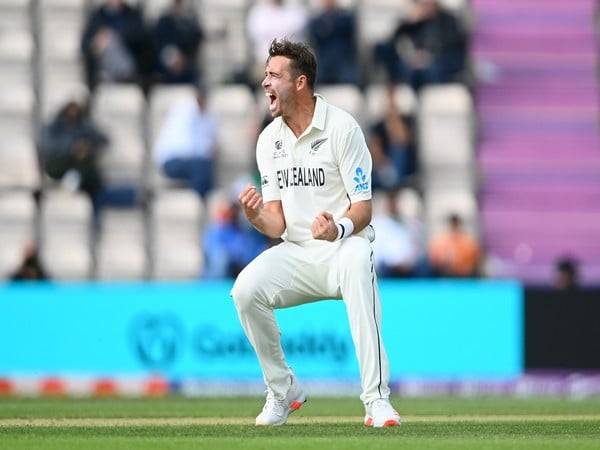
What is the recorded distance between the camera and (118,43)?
16.7 m

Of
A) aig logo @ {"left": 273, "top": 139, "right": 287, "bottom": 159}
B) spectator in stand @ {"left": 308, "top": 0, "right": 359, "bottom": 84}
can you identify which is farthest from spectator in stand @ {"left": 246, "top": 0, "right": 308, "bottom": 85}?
aig logo @ {"left": 273, "top": 139, "right": 287, "bottom": 159}

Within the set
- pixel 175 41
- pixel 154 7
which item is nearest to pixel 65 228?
pixel 175 41

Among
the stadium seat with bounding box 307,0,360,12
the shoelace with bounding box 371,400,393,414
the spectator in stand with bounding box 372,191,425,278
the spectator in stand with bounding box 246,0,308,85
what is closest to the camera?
the shoelace with bounding box 371,400,393,414

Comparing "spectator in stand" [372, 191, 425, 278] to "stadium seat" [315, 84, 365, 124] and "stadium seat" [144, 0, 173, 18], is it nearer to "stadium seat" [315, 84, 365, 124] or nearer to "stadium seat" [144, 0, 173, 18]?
"stadium seat" [315, 84, 365, 124]

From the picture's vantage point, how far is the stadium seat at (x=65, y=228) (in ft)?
51.1

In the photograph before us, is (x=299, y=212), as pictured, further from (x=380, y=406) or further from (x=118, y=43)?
(x=118, y=43)

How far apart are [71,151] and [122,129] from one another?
3.46ft

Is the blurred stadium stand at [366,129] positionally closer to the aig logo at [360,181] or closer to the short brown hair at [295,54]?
the short brown hair at [295,54]

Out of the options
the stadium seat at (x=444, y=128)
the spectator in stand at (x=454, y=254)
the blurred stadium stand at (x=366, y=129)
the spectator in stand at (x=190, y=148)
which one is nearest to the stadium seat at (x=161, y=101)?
the blurred stadium stand at (x=366, y=129)

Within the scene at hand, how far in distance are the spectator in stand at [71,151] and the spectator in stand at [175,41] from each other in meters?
1.31

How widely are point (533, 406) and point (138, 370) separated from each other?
4102 mm

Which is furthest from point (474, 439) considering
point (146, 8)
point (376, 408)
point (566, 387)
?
point (146, 8)

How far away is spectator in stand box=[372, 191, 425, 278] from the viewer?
575 inches

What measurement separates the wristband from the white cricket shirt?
0.13 metres
